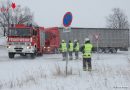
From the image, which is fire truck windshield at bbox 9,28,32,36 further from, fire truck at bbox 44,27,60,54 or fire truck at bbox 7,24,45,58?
fire truck at bbox 44,27,60,54

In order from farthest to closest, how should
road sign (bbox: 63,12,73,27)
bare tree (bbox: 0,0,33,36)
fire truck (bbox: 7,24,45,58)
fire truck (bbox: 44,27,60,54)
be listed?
bare tree (bbox: 0,0,33,36), fire truck (bbox: 44,27,60,54), fire truck (bbox: 7,24,45,58), road sign (bbox: 63,12,73,27)

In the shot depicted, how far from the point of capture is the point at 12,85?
12.6 metres

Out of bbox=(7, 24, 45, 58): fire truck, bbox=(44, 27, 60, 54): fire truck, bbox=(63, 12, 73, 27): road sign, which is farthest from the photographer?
bbox=(44, 27, 60, 54): fire truck

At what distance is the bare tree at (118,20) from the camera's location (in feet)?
339

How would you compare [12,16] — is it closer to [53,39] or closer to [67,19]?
[53,39]

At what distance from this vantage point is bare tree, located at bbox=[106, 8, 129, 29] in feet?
339

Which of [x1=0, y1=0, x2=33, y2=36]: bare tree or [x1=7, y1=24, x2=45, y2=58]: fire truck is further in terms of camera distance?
[x1=0, y1=0, x2=33, y2=36]: bare tree

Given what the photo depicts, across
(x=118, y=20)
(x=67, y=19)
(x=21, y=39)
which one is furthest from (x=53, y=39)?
(x=118, y=20)

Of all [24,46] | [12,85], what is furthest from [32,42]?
[12,85]

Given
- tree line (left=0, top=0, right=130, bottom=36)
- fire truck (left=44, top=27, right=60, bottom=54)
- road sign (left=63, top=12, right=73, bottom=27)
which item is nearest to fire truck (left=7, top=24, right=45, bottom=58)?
fire truck (left=44, top=27, right=60, bottom=54)

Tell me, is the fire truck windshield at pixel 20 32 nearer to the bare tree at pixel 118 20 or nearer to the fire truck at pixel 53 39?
the fire truck at pixel 53 39

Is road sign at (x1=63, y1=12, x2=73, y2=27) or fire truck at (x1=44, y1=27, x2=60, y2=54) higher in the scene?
road sign at (x1=63, y1=12, x2=73, y2=27)

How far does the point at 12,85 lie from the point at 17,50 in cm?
1927

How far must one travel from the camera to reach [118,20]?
103 meters
